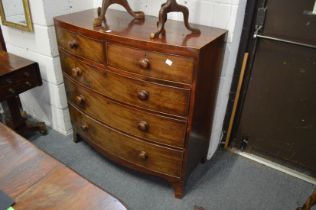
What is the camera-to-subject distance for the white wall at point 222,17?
1.52 meters

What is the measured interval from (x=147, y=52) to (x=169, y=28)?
30cm

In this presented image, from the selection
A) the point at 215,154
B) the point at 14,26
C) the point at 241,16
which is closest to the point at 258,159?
the point at 215,154

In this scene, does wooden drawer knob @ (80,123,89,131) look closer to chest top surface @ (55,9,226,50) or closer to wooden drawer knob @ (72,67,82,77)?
wooden drawer knob @ (72,67,82,77)

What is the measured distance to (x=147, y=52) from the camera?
1321 mm

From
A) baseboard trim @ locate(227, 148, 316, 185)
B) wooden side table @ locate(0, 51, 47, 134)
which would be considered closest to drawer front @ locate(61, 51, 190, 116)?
wooden side table @ locate(0, 51, 47, 134)

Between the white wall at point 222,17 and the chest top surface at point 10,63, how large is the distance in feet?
3.02

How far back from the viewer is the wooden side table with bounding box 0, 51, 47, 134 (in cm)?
183

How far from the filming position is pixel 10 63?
195 cm

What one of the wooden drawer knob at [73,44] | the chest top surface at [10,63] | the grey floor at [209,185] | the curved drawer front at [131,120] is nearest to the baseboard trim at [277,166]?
the grey floor at [209,185]

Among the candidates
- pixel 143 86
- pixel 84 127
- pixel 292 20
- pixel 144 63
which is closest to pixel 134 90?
pixel 143 86

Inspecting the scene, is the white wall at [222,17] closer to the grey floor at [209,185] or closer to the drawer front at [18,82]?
the grey floor at [209,185]

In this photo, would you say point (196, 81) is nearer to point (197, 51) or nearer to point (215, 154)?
point (197, 51)

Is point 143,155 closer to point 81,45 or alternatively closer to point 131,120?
point 131,120

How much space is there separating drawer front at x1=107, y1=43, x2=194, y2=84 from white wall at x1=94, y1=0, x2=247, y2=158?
0.47 metres
